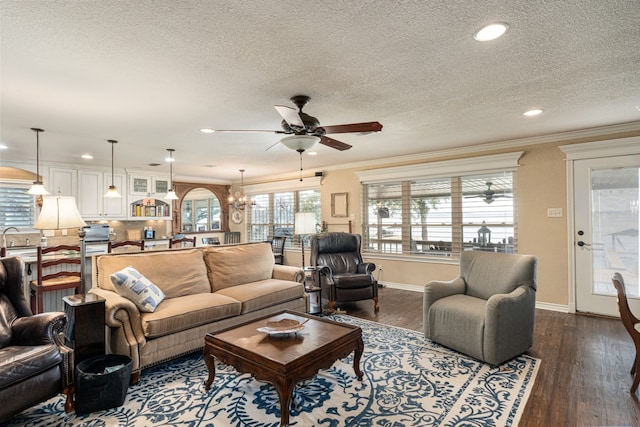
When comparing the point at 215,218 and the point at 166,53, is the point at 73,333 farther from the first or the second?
the point at 215,218

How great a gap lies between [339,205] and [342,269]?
6.85ft

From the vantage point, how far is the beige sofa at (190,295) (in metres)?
2.60

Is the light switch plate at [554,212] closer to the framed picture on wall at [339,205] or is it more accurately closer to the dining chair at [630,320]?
the dining chair at [630,320]

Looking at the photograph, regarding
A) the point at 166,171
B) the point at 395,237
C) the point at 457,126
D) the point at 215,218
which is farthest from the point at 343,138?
the point at 215,218

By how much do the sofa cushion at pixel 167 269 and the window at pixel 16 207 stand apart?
4156mm

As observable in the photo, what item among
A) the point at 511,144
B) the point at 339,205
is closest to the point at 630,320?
the point at 511,144

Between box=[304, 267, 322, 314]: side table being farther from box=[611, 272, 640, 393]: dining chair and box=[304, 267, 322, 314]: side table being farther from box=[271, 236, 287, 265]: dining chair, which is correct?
box=[611, 272, 640, 393]: dining chair

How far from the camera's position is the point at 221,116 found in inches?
138

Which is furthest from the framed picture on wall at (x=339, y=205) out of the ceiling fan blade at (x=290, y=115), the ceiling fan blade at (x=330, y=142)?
the ceiling fan blade at (x=290, y=115)

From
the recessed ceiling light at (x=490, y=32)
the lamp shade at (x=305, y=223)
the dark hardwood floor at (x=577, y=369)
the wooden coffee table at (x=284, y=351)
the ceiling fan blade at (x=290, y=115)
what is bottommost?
the dark hardwood floor at (x=577, y=369)

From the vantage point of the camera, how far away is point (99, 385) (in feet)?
7.11

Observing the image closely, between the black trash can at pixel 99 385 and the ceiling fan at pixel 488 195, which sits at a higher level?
the ceiling fan at pixel 488 195

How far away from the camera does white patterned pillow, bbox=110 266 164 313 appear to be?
9.04 ft

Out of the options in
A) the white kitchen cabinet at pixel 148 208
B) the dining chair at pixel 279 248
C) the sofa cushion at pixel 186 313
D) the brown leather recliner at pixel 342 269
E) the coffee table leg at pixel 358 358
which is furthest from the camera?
the dining chair at pixel 279 248
